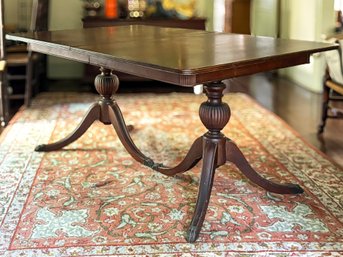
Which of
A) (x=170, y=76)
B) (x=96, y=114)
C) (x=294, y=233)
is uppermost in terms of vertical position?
(x=170, y=76)

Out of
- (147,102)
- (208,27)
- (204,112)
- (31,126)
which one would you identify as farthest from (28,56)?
(204,112)

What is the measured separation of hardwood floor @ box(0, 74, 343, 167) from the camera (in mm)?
3683

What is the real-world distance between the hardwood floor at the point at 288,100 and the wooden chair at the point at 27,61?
242mm

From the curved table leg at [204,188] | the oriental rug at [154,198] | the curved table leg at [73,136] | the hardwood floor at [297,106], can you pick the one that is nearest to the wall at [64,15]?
the hardwood floor at [297,106]

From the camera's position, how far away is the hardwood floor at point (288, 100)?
3.68 metres

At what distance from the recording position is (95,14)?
5449 millimetres

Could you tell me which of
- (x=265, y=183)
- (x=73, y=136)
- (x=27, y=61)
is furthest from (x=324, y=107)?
(x=27, y=61)

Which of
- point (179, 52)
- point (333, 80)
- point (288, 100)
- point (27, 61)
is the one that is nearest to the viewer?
A: point (179, 52)

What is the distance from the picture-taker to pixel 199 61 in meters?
2.12

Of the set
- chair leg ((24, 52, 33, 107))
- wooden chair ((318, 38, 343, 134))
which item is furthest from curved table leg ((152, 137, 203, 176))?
chair leg ((24, 52, 33, 107))

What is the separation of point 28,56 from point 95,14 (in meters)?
1.16

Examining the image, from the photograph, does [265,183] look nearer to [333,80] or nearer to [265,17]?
[333,80]

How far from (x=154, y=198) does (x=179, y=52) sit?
75 cm

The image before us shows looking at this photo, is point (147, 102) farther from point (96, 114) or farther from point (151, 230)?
point (151, 230)
